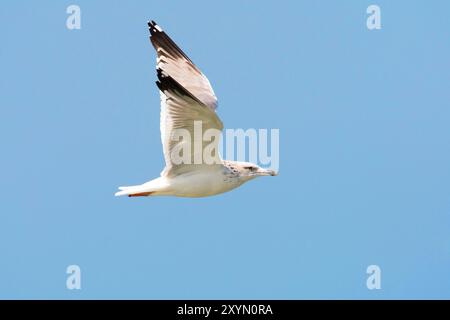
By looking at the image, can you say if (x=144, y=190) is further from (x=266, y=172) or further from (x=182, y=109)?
(x=266, y=172)

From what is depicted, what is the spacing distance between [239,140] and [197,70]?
1.21 meters

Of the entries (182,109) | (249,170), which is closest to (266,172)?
(249,170)

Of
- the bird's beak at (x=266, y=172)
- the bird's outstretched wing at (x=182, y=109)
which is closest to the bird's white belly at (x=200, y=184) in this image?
the bird's outstretched wing at (x=182, y=109)

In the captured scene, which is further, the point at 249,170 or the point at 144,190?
the point at 249,170

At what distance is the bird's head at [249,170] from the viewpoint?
26.5 ft

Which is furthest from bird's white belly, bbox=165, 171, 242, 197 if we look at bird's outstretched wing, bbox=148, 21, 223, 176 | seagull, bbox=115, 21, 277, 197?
bird's outstretched wing, bbox=148, 21, 223, 176

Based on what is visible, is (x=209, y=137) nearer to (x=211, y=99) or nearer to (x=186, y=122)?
(x=186, y=122)

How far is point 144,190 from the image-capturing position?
7895 millimetres

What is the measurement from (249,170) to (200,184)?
0.47 m

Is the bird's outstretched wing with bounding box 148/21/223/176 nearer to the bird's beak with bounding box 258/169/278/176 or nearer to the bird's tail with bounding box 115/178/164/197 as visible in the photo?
the bird's tail with bounding box 115/178/164/197

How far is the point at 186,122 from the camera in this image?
7.82 meters

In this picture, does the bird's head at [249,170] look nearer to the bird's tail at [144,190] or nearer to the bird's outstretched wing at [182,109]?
the bird's outstretched wing at [182,109]

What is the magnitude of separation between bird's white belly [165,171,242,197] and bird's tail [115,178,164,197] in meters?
0.10
